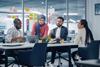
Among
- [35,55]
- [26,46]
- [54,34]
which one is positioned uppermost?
[54,34]

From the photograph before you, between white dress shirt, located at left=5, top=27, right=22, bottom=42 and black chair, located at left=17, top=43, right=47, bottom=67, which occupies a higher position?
white dress shirt, located at left=5, top=27, right=22, bottom=42

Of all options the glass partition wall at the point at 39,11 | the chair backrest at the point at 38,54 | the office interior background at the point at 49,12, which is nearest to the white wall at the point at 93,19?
the office interior background at the point at 49,12

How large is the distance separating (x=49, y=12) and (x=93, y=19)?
5.32 feet

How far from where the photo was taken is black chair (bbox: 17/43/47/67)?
5.12 m

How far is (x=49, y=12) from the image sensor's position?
1063cm

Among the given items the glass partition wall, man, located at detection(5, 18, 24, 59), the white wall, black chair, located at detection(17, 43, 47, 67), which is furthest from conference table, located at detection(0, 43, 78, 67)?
the white wall

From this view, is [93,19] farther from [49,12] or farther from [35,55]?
[35,55]

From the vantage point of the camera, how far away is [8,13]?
977cm

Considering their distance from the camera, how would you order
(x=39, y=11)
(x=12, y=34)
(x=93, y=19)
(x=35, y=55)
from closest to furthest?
1. (x=35, y=55)
2. (x=12, y=34)
3. (x=39, y=11)
4. (x=93, y=19)

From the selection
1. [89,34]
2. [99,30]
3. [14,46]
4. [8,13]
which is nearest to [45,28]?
[89,34]

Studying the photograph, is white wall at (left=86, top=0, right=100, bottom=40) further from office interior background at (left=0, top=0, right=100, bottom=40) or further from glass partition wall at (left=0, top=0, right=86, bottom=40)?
glass partition wall at (left=0, top=0, right=86, bottom=40)

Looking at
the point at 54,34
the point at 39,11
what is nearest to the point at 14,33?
the point at 54,34

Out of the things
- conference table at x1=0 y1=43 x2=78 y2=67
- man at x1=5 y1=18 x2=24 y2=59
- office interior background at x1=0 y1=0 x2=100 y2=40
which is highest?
office interior background at x1=0 y1=0 x2=100 y2=40

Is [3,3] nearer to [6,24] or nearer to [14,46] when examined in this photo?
[6,24]
